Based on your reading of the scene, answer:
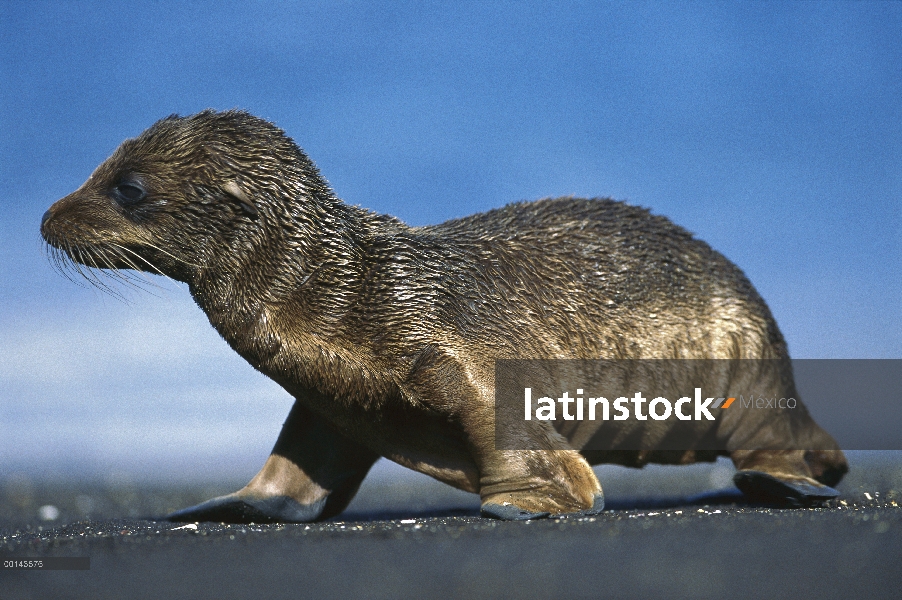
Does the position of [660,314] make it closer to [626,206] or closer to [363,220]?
[626,206]

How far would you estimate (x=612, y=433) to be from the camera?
7.60 metres

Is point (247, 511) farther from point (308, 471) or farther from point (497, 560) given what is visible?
point (497, 560)

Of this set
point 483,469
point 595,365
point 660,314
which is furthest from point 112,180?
point 660,314

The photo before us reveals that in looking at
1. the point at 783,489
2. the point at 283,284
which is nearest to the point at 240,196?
the point at 283,284

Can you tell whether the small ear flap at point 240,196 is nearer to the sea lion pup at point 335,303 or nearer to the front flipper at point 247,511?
the sea lion pup at point 335,303

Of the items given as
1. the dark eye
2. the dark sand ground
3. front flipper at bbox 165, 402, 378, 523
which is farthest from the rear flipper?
the dark eye

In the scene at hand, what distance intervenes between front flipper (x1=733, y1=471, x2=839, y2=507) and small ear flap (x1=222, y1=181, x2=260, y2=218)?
3.79 m

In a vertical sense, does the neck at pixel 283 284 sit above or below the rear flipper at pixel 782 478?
above

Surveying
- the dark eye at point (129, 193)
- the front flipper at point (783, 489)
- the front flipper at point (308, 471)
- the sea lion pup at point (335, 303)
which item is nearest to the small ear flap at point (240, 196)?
Result: the sea lion pup at point (335, 303)

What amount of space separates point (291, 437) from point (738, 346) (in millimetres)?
3569

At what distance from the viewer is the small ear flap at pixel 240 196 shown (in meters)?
6.27

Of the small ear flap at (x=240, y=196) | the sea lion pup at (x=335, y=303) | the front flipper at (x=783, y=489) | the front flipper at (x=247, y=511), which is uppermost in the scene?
the small ear flap at (x=240, y=196)

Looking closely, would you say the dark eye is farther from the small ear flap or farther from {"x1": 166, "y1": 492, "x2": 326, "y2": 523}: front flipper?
{"x1": 166, "y1": 492, "x2": 326, "y2": 523}: front flipper

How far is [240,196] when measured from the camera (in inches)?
247
